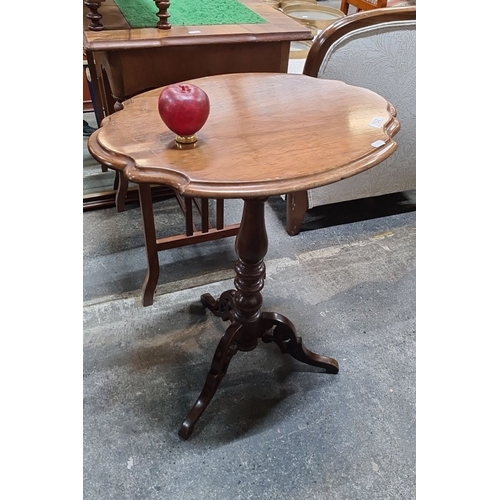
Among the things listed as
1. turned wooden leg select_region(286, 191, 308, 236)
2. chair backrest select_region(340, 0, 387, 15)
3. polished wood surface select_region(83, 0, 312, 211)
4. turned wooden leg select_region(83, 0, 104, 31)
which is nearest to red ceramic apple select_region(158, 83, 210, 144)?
polished wood surface select_region(83, 0, 312, 211)

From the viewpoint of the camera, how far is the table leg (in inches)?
49.5

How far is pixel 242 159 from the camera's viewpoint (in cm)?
92

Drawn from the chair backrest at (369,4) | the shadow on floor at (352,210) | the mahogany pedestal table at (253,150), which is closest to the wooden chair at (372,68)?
the shadow on floor at (352,210)

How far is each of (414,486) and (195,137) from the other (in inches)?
44.2

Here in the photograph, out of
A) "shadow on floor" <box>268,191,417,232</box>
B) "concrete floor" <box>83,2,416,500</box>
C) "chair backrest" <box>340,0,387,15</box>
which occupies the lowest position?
"concrete floor" <box>83,2,416,500</box>

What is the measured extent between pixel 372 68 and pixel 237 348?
4.36 ft

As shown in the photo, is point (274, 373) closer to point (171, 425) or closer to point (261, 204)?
point (171, 425)

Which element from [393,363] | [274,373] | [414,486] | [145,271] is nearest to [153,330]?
[145,271]

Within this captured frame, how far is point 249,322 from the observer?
1.40 meters

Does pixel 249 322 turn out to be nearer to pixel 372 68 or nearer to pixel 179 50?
pixel 179 50

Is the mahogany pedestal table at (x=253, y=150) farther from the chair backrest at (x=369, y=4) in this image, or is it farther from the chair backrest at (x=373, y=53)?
the chair backrest at (x=369, y=4)

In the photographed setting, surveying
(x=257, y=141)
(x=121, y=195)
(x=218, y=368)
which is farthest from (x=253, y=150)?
(x=121, y=195)

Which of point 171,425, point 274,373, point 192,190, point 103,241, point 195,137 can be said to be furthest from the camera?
point 103,241

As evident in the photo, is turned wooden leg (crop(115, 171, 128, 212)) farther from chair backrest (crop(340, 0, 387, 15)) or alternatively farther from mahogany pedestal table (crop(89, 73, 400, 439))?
chair backrest (crop(340, 0, 387, 15))
